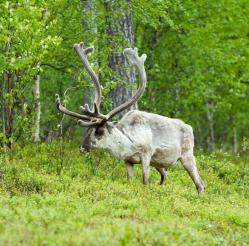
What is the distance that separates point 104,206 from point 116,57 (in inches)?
279

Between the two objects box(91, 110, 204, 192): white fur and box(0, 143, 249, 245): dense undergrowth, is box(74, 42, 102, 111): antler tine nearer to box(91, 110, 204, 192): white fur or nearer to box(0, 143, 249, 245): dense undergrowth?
box(91, 110, 204, 192): white fur

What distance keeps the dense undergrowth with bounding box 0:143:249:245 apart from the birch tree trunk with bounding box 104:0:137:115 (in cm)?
198

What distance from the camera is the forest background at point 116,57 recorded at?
39.7ft

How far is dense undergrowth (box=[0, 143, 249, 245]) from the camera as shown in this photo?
7855 mm

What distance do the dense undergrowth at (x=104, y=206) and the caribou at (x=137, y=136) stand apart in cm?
47

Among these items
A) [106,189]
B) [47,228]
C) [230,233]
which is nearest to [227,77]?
[106,189]

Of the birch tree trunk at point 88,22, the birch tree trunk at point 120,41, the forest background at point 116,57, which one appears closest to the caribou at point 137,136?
the forest background at point 116,57

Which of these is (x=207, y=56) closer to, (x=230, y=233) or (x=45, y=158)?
(x=45, y=158)

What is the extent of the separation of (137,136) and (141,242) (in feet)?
15.2

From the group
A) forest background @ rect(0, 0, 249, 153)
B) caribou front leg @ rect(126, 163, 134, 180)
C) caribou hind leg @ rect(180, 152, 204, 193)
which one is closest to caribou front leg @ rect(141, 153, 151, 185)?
caribou front leg @ rect(126, 163, 134, 180)

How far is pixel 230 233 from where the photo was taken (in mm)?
9398

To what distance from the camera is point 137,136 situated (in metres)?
12.2

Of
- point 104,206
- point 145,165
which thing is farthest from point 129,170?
point 104,206

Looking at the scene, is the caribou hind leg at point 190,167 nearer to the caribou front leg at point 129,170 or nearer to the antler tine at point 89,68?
the caribou front leg at point 129,170
